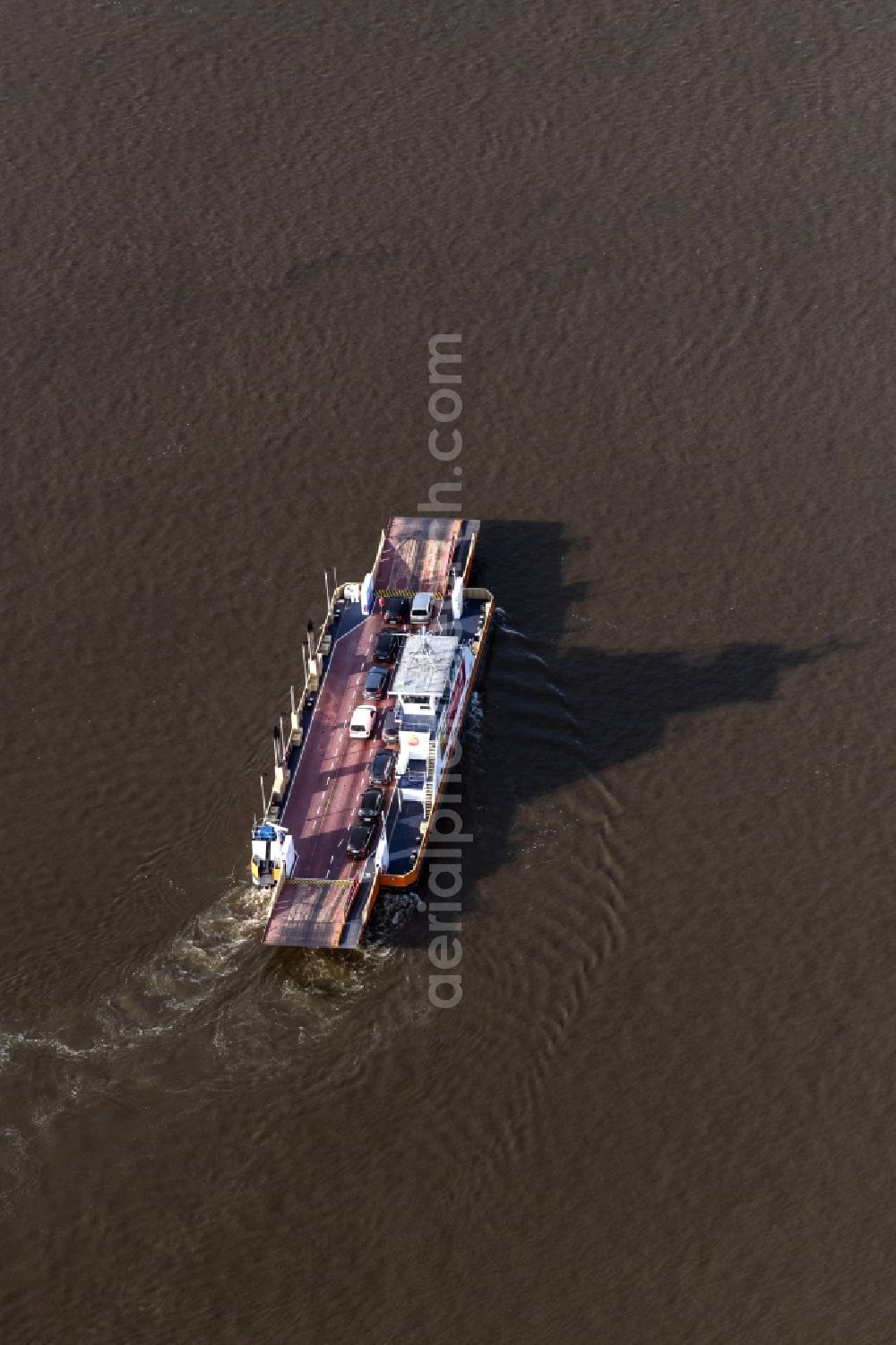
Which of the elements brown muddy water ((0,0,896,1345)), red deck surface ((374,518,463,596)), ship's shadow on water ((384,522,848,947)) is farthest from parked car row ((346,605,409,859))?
brown muddy water ((0,0,896,1345))

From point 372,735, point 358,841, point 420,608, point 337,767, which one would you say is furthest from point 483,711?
point 358,841

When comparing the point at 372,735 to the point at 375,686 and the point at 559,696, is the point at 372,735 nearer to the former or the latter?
the point at 375,686

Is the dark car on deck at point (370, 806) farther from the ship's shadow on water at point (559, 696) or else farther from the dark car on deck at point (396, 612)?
the dark car on deck at point (396, 612)

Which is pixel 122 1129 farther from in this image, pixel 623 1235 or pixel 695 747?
pixel 695 747

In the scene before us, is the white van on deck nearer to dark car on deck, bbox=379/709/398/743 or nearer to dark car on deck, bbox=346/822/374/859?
dark car on deck, bbox=379/709/398/743

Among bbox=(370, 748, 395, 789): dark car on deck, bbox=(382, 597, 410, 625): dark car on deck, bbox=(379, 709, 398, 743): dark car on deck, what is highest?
bbox=(382, 597, 410, 625): dark car on deck

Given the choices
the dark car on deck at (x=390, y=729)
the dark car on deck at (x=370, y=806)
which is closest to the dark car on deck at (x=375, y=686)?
the dark car on deck at (x=390, y=729)
